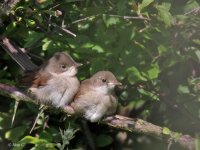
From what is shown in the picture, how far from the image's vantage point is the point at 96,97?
5.77 metres

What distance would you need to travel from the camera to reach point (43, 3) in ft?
17.5

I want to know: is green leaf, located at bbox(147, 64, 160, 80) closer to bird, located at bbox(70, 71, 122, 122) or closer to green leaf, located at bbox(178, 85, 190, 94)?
bird, located at bbox(70, 71, 122, 122)

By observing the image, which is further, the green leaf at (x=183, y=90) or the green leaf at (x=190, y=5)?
the green leaf at (x=183, y=90)

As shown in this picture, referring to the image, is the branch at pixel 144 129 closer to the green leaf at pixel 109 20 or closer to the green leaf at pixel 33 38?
the green leaf at pixel 33 38

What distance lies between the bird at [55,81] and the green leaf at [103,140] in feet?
3.32

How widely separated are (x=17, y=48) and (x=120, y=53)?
44.5 inches

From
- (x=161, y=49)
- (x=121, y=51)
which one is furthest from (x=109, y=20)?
(x=161, y=49)

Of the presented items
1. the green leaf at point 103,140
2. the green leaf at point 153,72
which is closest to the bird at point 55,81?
the green leaf at point 153,72

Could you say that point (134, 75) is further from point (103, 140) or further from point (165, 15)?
point (103, 140)

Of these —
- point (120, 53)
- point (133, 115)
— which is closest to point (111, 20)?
point (120, 53)

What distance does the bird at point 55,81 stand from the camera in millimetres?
5508

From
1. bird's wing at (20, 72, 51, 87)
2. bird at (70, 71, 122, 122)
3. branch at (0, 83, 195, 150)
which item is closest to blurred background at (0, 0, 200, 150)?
bird at (70, 71, 122, 122)

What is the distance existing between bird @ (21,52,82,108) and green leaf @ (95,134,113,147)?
1.01 metres

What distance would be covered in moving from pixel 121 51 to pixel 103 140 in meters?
1.48
